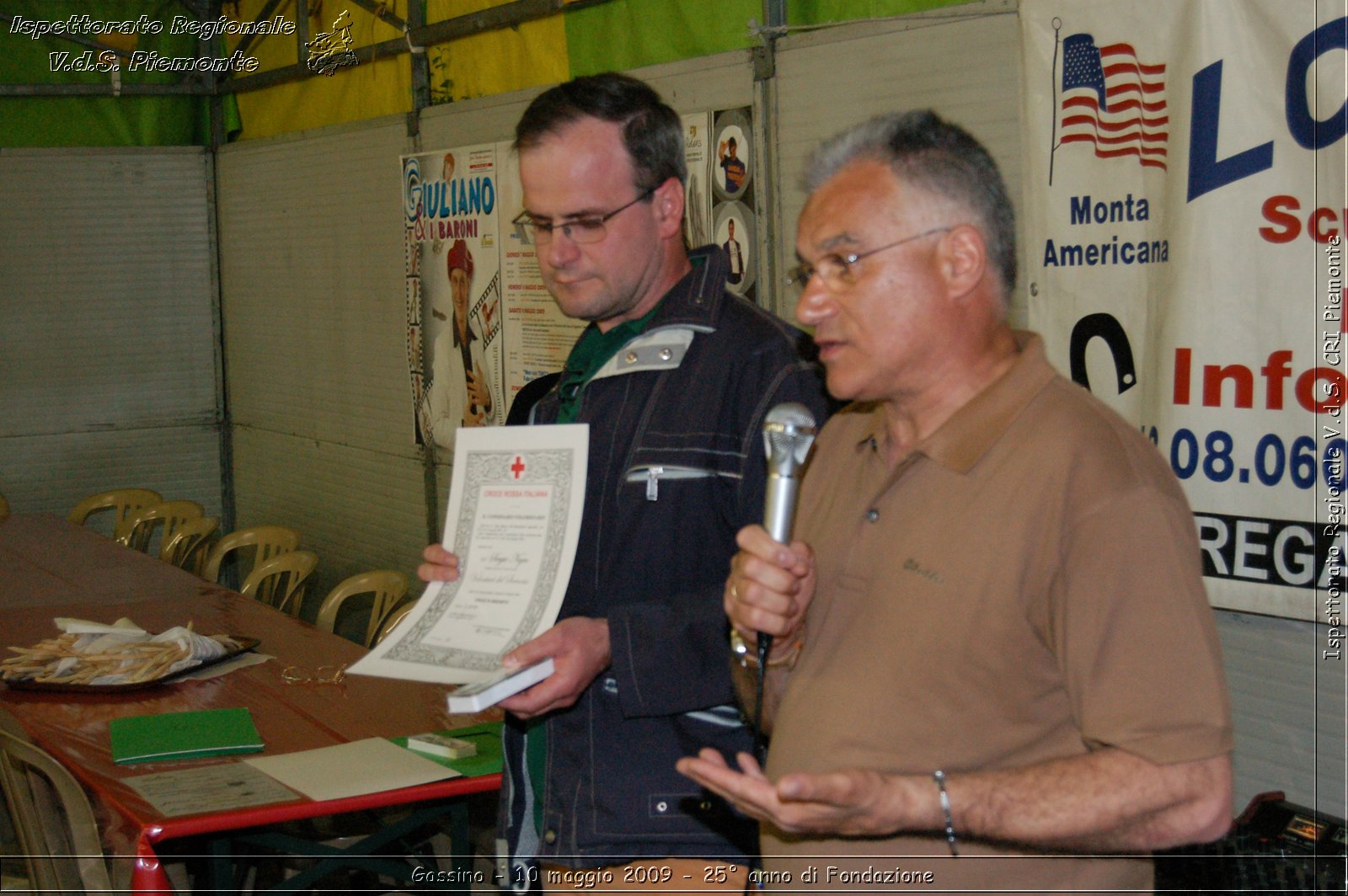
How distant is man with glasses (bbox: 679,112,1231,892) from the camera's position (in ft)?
3.98

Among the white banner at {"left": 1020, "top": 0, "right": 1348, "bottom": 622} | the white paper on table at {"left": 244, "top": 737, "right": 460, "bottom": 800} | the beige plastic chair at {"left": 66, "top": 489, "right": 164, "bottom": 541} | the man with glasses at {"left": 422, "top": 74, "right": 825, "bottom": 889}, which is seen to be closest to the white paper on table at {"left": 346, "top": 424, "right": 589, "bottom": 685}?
the man with glasses at {"left": 422, "top": 74, "right": 825, "bottom": 889}

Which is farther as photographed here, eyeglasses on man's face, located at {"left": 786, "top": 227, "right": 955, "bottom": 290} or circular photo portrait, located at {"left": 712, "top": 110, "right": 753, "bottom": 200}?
circular photo portrait, located at {"left": 712, "top": 110, "right": 753, "bottom": 200}

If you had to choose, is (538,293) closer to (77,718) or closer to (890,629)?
(77,718)

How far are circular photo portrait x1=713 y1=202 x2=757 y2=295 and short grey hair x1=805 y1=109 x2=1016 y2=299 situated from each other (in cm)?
259

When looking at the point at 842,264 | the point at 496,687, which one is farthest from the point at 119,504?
the point at 842,264

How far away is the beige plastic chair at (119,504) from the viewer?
6.77 metres

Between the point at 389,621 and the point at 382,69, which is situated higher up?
the point at 382,69

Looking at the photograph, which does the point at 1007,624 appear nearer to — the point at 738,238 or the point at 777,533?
the point at 777,533

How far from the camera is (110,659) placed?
346 cm

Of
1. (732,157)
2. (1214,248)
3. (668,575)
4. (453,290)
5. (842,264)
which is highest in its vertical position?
(732,157)

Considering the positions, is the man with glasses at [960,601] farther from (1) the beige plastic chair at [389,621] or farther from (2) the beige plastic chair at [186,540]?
(2) the beige plastic chair at [186,540]

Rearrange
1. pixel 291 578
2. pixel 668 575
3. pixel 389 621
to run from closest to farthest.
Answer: pixel 668 575 < pixel 389 621 < pixel 291 578

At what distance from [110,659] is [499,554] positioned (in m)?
2.05

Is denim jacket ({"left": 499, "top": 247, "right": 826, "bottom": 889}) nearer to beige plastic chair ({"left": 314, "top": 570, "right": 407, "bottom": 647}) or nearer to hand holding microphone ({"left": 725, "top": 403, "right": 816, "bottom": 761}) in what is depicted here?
hand holding microphone ({"left": 725, "top": 403, "right": 816, "bottom": 761})
